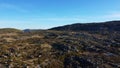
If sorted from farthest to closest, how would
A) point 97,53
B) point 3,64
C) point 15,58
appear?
point 97,53
point 15,58
point 3,64

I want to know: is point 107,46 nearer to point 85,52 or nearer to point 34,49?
point 85,52

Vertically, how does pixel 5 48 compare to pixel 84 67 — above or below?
above

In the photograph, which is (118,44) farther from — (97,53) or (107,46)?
(97,53)

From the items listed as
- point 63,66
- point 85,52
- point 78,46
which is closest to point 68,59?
point 63,66

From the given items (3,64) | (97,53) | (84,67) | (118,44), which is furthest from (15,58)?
(118,44)

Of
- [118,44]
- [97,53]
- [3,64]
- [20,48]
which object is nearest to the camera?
[3,64]

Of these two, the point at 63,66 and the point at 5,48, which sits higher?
the point at 5,48

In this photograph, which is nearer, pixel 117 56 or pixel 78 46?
pixel 117 56

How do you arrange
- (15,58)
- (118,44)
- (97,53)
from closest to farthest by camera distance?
1. (15,58)
2. (97,53)
3. (118,44)

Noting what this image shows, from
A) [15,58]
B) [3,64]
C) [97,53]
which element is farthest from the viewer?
[97,53]
